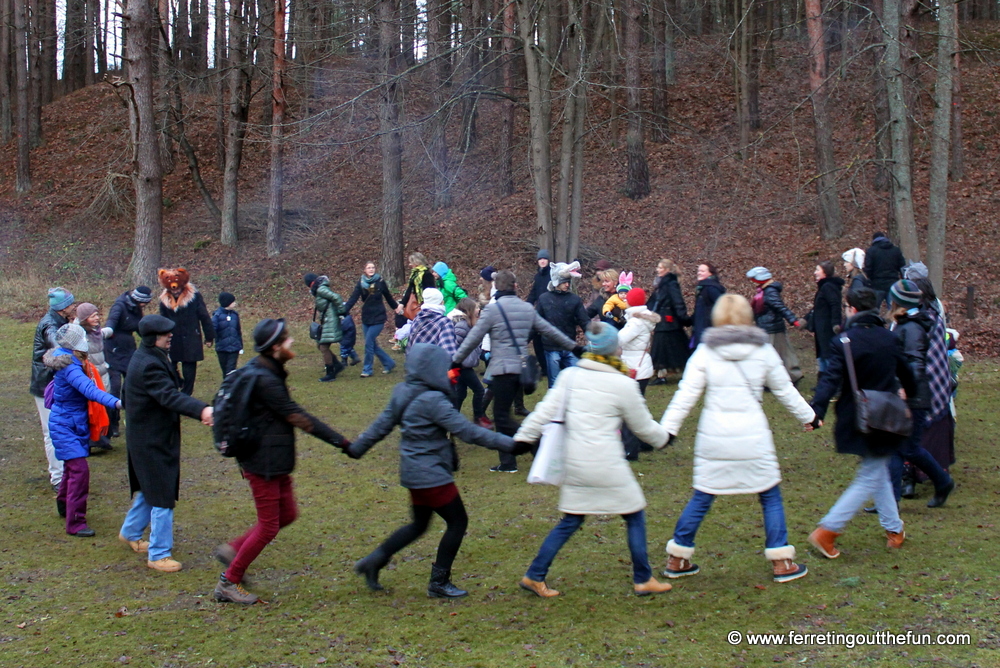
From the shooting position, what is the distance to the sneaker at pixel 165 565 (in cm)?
590

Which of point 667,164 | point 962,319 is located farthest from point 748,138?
point 962,319

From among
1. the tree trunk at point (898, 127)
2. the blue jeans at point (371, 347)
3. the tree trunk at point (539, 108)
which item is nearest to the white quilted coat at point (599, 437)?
the blue jeans at point (371, 347)

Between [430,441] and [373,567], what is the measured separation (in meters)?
0.96

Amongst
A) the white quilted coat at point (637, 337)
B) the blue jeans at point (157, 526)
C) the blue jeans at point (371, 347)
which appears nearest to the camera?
the blue jeans at point (157, 526)

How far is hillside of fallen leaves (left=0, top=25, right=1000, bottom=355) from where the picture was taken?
17.8 meters

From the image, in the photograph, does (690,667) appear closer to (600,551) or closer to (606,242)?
(600,551)

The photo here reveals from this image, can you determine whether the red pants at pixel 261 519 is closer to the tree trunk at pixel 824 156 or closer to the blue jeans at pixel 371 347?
the blue jeans at pixel 371 347

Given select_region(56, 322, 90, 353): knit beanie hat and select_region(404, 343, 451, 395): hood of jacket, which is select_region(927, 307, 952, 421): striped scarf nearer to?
select_region(404, 343, 451, 395): hood of jacket

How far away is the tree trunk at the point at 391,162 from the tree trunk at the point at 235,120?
17.0 feet

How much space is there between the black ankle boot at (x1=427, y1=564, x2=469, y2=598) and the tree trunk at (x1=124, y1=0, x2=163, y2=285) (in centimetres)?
1519

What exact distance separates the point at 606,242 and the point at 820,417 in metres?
15.0

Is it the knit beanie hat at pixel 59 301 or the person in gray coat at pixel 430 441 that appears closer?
the person in gray coat at pixel 430 441

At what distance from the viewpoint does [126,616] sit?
5.14 m

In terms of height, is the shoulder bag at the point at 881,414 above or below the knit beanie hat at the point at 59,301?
below
